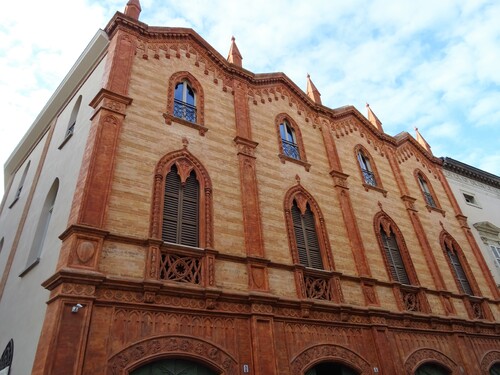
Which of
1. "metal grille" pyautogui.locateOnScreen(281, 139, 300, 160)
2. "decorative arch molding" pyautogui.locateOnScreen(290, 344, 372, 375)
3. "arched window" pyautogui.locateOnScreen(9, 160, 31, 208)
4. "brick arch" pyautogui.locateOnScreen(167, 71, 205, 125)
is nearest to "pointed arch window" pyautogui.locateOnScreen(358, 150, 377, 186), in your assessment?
"metal grille" pyautogui.locateOnScreen(281, 139, 300, 160)

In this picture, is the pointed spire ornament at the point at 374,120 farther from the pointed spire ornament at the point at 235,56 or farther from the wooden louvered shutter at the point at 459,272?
the pointed spire ornament at the point at 235,56

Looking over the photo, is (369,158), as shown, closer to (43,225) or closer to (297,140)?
(297,140)

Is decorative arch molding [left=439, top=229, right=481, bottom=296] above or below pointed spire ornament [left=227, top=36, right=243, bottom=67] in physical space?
below

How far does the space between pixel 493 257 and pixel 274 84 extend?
14.0 metres

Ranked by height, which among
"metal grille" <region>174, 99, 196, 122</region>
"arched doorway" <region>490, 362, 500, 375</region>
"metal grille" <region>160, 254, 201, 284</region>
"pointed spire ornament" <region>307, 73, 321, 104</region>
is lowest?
"arched doorway" <region>490, 362, 500, 375</region>

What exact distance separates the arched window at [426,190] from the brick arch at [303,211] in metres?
8.01

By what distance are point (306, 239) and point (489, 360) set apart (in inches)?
330

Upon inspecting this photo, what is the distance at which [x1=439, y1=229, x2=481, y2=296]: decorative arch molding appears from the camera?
52.0 ft

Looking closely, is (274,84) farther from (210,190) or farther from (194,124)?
(210,190)

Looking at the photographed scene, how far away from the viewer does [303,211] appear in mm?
12516

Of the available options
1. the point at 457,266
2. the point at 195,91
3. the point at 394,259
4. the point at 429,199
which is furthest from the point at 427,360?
the point at 195,91

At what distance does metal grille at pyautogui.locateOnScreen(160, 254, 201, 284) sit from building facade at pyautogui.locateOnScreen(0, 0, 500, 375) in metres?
0.04

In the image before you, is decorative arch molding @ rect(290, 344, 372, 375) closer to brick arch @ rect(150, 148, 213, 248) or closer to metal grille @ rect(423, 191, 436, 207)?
brick arch @ rect(150, 148, 213, 248)

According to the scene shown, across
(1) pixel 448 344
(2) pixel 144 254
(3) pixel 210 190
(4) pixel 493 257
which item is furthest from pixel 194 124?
(4) pixel 493 257
